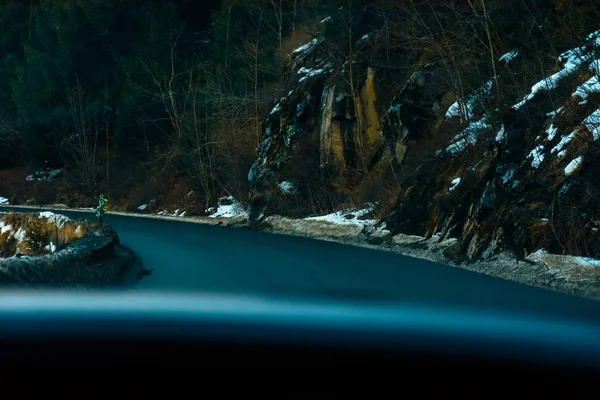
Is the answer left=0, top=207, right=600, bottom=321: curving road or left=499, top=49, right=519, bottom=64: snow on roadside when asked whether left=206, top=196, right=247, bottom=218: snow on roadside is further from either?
left=499, top=49, right=519, bottom=64: snow on roadside

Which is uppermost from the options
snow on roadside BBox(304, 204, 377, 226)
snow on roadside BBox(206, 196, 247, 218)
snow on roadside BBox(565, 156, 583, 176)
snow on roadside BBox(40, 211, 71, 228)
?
snow on roadside BBox(565, 156, 583, 176)

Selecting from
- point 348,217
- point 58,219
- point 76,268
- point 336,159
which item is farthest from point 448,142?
point 76,268

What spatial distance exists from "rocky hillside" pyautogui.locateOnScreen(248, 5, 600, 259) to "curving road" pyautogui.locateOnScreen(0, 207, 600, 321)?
166 centimetres

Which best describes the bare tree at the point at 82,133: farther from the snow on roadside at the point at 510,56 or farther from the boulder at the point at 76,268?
the boulder at the point at 76,268

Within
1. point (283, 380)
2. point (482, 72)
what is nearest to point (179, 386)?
point (283, 380)

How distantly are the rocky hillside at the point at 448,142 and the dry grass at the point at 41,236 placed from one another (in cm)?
837

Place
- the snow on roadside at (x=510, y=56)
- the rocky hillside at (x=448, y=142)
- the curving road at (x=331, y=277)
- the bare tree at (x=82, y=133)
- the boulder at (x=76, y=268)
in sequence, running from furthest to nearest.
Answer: the bare tree at (x=82, y=133) < the snow on roadside at (x=510, y=56) < the rocky hillside at (x=448, y=142) < the boulder at (x=76, y=268) < the curving road at (x=331, y=277)

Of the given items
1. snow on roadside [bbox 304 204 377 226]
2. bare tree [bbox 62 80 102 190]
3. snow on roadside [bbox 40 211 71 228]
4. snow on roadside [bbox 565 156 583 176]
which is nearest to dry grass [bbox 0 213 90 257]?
snow on roadside [bbox 40 211 71 228]

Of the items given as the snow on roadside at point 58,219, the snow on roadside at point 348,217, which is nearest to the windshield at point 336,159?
the snow on roadside at point 348,217

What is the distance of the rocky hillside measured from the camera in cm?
1418

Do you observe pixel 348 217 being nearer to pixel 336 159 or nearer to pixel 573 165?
pixel 336 159

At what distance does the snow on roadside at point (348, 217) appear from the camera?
939 inches

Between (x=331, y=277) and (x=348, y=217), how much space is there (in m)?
12.3

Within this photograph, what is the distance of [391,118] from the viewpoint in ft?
89.8
